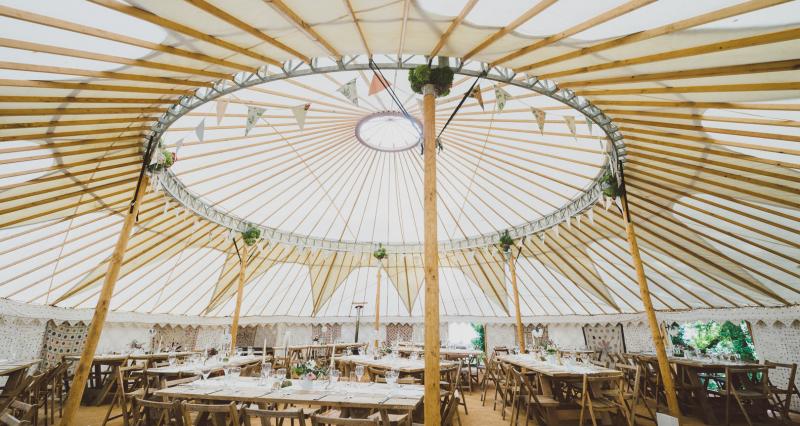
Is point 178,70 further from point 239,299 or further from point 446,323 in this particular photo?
point 446,323

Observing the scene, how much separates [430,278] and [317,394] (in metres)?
2.09

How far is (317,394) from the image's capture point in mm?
4504

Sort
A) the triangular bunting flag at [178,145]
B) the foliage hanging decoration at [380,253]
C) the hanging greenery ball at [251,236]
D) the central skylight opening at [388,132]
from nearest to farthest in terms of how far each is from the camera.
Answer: the triangular bunting flag at [178,145] < the central skylight opening at [388,132] < the hanging greenery ball at [251,236] < the foliage hanging decoration at [380,253]

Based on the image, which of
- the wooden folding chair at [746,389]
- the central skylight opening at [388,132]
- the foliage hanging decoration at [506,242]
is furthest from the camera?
the foliage hanging decoration at [506,242]

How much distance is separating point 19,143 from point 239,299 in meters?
6.56

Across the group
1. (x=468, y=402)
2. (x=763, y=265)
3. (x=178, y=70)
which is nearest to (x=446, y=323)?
(x=468, y=402)

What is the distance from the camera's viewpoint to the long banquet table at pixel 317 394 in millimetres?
4000

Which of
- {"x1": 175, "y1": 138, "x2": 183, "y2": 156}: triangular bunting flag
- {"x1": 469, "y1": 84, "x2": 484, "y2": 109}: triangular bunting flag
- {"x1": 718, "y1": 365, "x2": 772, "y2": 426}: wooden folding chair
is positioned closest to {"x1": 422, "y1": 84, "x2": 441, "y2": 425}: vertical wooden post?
{"x1": 469, "y1": 84, "x2": 484, "y2": 109}: triangular bunting flag

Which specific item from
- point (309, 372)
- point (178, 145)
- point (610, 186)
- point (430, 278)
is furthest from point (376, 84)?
point (610, 186)

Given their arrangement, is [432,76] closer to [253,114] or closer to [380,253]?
[253,114]

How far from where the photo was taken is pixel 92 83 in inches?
183

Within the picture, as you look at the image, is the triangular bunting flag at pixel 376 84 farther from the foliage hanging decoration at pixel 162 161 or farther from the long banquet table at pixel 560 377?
the long banquet table at pixel 560 377

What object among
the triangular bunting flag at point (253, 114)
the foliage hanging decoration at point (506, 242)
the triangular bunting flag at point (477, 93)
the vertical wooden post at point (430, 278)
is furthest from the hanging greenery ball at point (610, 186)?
the triangular bunting flag at point (253, 114)

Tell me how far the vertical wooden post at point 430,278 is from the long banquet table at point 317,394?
0.22 meters
